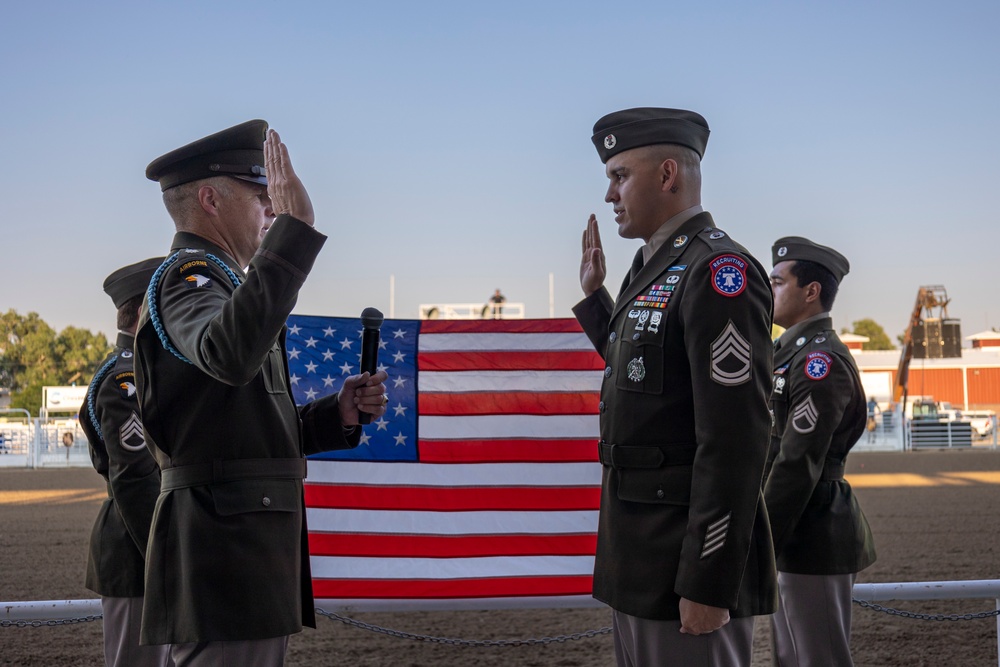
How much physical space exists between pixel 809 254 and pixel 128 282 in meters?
2.94

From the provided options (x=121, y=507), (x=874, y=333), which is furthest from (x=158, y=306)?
(x=874, y=333)

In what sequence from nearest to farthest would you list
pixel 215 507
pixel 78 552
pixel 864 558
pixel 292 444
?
1. pixel 215 507
2. pixel 292 444
3. pixel 864 558
4. pixel 78 552

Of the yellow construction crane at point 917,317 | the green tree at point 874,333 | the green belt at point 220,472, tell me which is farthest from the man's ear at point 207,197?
the green tree at point 874,333

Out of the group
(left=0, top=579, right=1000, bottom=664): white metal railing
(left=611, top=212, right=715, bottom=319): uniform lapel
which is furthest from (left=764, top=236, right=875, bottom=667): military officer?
(left=611, top=212, right=715, bottom=319): uniform lapel

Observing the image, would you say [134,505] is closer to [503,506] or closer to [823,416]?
[503,506]

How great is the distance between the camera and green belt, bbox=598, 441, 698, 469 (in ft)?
7.73

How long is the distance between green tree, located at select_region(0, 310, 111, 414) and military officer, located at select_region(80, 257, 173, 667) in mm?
66322

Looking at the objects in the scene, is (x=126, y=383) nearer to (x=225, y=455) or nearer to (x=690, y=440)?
(x=225, y=455)

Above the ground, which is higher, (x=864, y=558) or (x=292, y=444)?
(x=292, y=444)

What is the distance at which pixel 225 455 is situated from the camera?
2.18 metres

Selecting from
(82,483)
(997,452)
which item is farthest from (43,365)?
(997,452)

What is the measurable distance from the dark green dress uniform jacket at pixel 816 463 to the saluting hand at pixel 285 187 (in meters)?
2.20

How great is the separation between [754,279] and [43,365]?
71.9 meters

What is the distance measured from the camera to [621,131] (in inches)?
110
